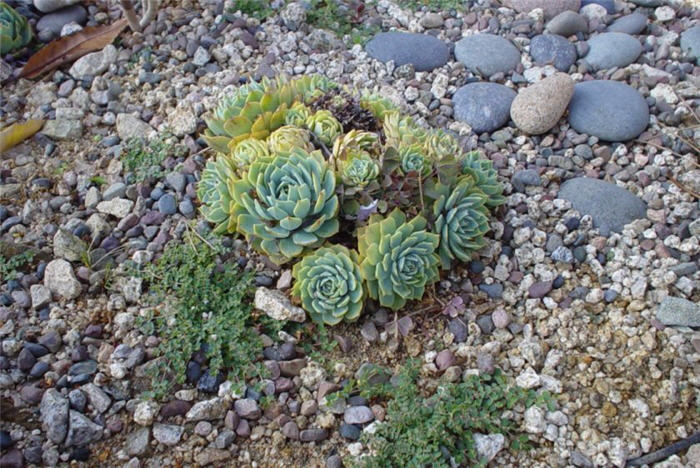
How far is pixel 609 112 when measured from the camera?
299 cm

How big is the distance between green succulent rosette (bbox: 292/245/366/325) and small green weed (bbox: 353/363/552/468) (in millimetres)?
250

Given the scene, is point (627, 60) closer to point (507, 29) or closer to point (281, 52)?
point (507, 29)

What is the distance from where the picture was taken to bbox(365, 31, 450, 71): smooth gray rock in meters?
3.31

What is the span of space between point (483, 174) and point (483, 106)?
588mm

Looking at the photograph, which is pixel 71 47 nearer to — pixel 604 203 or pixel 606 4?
pixel 604 203

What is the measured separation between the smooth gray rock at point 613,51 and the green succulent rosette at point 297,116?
5.11ft

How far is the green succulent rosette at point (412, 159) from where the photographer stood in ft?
7.93

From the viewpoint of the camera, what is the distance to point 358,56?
3348mm

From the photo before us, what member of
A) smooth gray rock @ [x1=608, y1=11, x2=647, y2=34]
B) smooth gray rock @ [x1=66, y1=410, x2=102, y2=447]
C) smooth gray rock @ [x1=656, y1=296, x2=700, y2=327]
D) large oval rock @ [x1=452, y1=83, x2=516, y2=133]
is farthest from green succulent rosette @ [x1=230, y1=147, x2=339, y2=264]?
smooth gray rock @ [x1=608, y1=11, x2=647, y2=34]

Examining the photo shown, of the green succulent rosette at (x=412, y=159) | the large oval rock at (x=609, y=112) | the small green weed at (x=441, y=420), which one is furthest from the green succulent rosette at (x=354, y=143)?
the large oval rock at (x=609, y=112)

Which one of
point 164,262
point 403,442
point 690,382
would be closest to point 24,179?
point 164,262

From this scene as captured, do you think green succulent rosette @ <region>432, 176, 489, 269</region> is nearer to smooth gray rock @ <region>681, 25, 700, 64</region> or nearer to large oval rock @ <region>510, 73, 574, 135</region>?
large oval rock @ <region>510, 73, 574, 135</region>

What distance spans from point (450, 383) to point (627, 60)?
6.50 feet

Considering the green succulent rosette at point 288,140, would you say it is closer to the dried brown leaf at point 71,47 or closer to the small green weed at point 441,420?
the small green weed at point 441,420
